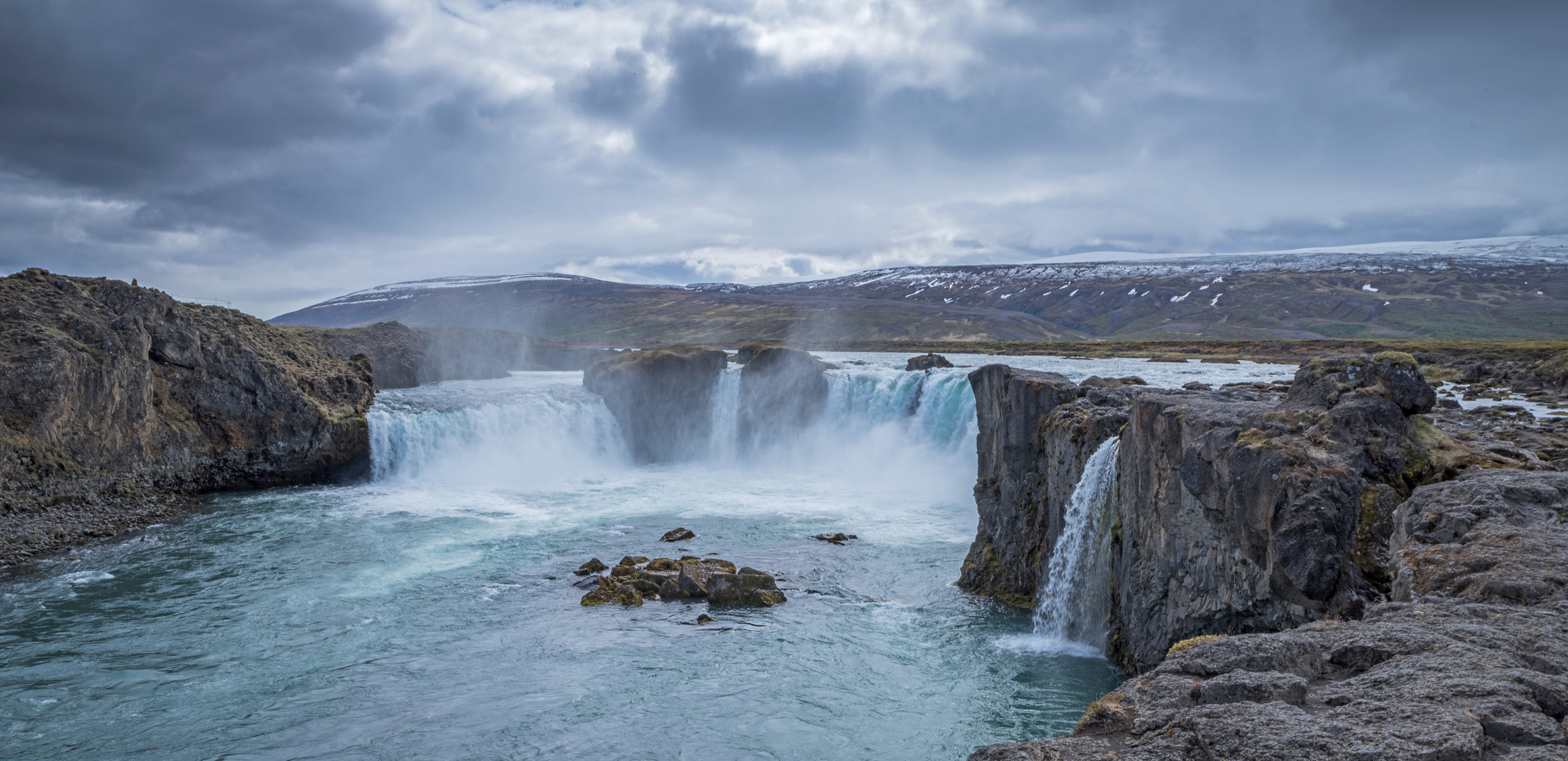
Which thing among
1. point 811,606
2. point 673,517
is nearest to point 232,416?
point 673,517

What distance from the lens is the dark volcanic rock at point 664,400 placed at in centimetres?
4938

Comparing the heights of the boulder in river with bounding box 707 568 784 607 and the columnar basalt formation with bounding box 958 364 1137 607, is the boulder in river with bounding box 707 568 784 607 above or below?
below

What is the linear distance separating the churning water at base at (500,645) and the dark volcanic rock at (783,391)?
1360cm

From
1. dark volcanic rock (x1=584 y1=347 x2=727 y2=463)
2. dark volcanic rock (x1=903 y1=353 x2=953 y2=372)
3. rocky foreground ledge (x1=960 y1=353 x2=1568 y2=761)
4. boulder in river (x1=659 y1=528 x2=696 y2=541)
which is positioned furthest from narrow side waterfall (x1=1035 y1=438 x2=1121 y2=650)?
dark volcanic rock (x1=903 y1=353 x2=953 y2=372)

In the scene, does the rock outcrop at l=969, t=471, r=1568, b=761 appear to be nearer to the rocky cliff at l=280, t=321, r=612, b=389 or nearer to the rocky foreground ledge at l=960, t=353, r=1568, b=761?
the rocky foreground ledge at l=960, t=353, r=1568, b=761

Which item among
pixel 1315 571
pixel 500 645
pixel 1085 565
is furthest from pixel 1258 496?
pixel 500 645

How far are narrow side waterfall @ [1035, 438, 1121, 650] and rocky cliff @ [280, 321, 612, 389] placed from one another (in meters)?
48.2

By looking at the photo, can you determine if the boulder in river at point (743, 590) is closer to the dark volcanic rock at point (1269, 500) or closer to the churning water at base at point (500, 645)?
the churning water at base at point (500, 645)

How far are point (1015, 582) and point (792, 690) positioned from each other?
27.6ft

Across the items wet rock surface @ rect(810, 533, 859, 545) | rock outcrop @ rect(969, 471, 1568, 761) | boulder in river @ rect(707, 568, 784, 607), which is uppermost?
rock outcrop @ rect(969, 471, 1568, 761)

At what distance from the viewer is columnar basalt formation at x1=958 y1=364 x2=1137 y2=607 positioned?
19828 millimetres

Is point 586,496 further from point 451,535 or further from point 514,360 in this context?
point 514,360

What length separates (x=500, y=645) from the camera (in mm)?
17938

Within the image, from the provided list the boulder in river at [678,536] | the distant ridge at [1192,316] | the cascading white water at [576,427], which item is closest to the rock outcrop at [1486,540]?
the boulder in river at [678,536]
